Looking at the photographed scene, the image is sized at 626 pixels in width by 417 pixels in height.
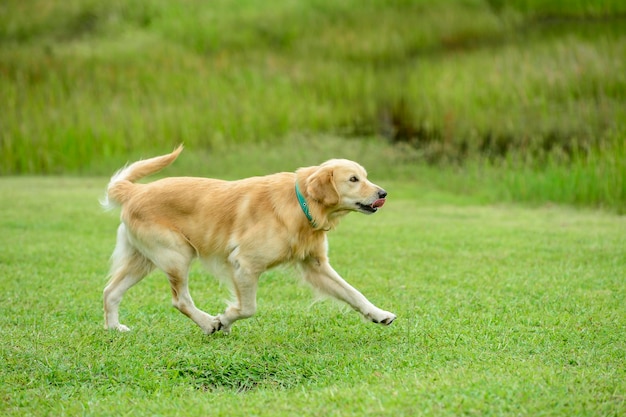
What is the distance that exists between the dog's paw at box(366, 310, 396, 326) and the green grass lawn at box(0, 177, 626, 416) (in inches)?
5.2

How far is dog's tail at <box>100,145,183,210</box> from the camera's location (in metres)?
6.99

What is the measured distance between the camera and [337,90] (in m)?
22.7

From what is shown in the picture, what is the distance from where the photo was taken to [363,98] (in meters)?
22.9

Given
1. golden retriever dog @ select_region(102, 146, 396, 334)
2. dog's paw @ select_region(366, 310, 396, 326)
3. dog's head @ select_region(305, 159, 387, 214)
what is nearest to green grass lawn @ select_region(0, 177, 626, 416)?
dog's paw @ select_region(366, 310, 396, 326)

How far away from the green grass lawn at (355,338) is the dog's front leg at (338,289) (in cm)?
18

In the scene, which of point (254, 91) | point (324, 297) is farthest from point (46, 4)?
point (324, 297)

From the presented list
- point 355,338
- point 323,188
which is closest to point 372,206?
point 323,188

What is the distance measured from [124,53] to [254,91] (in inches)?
177

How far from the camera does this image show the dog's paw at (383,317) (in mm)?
6379

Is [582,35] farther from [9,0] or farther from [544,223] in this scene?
[9,0]

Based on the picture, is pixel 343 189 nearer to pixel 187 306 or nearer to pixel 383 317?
pixel 383 317

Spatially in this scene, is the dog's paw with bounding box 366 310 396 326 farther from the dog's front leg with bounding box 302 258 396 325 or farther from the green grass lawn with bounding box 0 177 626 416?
the green grass lawn with bounding box 0 177 626 416

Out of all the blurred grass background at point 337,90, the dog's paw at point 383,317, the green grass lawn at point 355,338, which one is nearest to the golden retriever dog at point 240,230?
the dog's paw at point 383,317

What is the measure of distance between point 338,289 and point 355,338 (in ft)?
1.34
